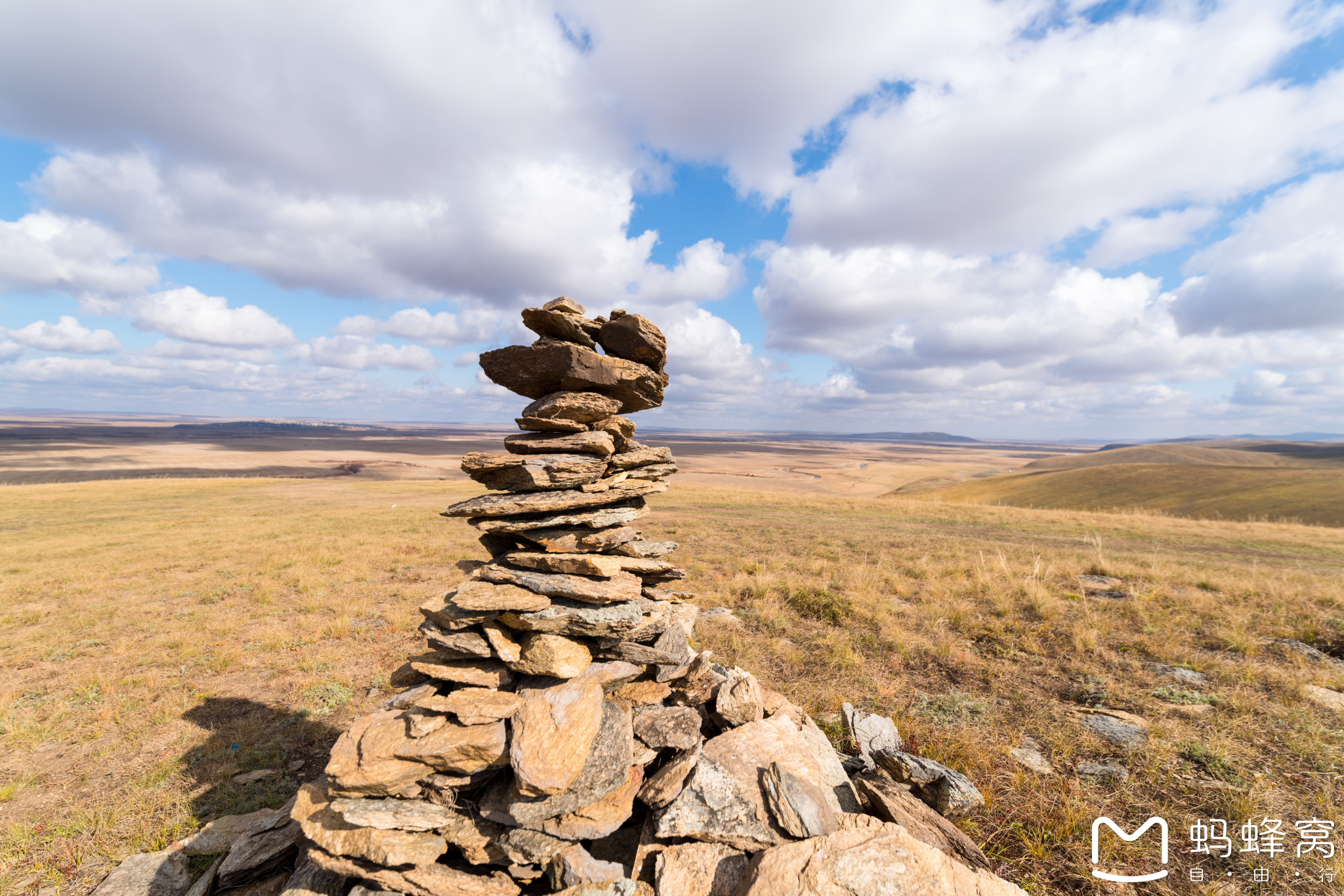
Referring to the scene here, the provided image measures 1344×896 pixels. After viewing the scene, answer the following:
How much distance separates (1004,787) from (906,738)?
1561 mm

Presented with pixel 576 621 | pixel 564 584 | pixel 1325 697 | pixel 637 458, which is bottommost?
pixel 1325 697

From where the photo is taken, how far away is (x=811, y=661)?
40.9 ft

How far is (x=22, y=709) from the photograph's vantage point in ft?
34.3

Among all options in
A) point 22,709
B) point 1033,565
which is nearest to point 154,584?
point 22,709

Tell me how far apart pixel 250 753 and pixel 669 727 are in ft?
27.7

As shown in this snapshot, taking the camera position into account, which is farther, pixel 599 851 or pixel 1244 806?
pixel 1244 806

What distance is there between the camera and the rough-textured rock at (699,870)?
534 cm

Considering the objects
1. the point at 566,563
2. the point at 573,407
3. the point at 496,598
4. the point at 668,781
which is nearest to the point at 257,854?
the point at 496,598

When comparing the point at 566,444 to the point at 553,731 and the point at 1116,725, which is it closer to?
the point at 553,731

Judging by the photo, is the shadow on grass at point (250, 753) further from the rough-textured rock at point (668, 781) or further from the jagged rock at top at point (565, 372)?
the jagged rock at top at point (565, 372)

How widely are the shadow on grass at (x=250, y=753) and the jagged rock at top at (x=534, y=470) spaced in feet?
20.8

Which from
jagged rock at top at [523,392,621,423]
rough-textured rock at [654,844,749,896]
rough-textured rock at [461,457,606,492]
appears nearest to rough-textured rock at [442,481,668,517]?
rough-textured rock at [461,457,606,492]

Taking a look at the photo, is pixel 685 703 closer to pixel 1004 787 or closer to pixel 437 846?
pixel 437 846

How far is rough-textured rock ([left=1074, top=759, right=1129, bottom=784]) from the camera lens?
780 centimetres
